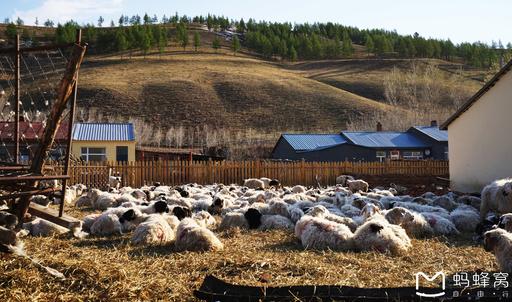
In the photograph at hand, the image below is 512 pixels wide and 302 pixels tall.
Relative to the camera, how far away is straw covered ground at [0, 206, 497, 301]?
5.81 m

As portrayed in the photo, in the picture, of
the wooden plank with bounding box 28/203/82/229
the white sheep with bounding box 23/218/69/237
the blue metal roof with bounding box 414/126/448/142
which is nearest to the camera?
the wooden plank with bounding box 28/203/82/229

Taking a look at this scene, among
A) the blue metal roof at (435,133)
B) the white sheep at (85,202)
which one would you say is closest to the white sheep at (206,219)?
the white sheep at (85,202)

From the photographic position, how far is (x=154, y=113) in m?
88.3

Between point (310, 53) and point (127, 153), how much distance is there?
403 feet

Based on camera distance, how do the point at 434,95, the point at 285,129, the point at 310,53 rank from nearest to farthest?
Answer: the point at 285,129
the point at 434,95
the point at 310,53

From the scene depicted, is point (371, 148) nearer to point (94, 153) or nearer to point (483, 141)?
point (94, 153)

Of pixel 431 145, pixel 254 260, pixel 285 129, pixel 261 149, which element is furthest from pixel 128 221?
pixel 285 129

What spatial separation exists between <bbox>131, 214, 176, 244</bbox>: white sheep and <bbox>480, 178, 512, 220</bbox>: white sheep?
8.57m

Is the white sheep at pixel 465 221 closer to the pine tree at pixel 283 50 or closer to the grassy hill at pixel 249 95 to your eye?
the grassy hill at pixel 249 95

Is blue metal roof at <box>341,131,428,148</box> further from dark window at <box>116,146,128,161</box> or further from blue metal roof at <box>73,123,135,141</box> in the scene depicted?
dark window at <box>116,146,128,161</box>

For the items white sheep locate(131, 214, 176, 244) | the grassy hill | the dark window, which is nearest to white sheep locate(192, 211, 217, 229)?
white sheep locate(131, 214, 176, 244)

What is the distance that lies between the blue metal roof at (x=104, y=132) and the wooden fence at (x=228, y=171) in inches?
373

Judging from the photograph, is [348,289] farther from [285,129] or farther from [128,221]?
[285,129]

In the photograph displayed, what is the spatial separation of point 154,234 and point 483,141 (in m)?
18.2
